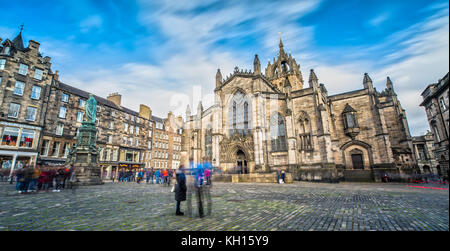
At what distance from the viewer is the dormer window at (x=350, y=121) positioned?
24469mm

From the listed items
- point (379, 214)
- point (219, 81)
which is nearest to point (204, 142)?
point (219, 81)

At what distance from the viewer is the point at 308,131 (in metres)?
23.6

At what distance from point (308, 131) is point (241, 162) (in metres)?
9.50

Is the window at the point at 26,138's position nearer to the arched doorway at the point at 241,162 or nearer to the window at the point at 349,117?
the arched doorway at the point at 241,162

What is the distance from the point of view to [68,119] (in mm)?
28094

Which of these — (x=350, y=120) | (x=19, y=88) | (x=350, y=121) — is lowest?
(x=350, y=121)

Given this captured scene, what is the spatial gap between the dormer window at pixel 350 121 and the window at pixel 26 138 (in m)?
40.1

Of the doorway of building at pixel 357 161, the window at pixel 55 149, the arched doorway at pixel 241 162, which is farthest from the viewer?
the window at pixel 55 149

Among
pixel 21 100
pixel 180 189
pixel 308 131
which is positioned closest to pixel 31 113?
pixel 21 100

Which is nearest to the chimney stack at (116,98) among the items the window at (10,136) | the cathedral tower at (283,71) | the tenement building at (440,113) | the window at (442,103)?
the window at (10,136)

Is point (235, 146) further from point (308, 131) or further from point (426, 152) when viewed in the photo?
point (426, 152)

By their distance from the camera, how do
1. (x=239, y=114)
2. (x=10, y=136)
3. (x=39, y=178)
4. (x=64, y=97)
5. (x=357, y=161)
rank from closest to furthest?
(x=39, y=178) < (x=10, y=136) < (x=357, y=161) < (x=239, y=114) < (x=64, y=97)

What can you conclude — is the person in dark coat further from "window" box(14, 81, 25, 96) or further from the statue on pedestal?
"window" box(14, 81, 25, 96)
